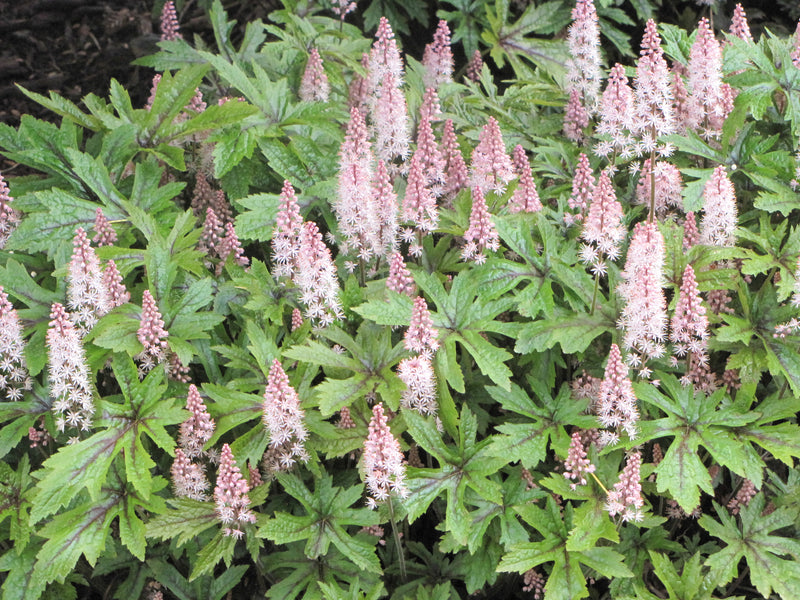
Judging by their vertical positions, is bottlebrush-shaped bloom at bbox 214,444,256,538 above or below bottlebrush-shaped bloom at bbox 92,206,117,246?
Result: below

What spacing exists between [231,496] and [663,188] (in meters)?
2.43

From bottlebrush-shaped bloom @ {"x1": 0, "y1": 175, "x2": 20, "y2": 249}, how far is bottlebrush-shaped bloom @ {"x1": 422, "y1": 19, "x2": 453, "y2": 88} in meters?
2.28

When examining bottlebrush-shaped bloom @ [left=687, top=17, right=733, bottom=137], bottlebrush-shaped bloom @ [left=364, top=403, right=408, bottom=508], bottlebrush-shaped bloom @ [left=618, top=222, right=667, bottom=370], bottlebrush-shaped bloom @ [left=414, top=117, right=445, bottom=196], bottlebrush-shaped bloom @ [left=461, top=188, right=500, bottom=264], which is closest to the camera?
bottlebrush-shaped bloom @ [left=364, top=403, right=408, bottom=508]

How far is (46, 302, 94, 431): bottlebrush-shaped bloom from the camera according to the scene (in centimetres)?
319

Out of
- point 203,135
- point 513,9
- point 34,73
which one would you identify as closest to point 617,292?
point 203,135

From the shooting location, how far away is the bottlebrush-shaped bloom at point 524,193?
12.2 ft

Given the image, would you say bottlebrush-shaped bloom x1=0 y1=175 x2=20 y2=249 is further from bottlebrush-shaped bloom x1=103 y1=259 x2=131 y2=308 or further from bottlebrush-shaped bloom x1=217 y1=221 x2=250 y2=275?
bottlebrush-shaped bloom x1=217 y1=221 x2=250 y2=275

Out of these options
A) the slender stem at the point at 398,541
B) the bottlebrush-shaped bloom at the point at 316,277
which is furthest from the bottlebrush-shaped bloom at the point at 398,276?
the slender stem at the point at 398,541

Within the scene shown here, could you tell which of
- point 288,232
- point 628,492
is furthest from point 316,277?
point 628,492

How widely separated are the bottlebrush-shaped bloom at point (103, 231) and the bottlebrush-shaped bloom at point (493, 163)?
1.65m

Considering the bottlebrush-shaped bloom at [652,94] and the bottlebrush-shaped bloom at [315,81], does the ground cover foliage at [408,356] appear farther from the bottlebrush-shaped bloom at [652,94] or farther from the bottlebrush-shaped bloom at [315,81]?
the bottlebrush-shaped bloom at [315,81]

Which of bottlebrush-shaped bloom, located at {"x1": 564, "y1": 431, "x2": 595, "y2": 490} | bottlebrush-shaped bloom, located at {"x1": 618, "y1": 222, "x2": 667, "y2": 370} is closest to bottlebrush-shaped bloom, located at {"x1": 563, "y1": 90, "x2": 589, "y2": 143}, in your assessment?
bottlebrush-shaped bloom, located at {"x1": 618, "y1": 222, "x2": 667, "y2": 370}

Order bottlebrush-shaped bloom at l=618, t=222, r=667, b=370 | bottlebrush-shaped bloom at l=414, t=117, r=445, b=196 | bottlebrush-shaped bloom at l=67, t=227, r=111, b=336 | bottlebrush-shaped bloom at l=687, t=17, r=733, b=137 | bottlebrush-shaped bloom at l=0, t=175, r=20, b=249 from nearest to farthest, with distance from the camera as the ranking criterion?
bottlebrush-shaped bloom at l=618, t=222, r=667, b=370
bottlebrush-shaped bloom at l=67, t=227, r=111, b=336
bottlebrush-shaped bloom at l=414, t=117, r=445, b=196
bottlebrush-shaped bloom at l=687, t=17, r=733, b=137
bottlebrush-shaped bloom at l=0, t=175, r=20, b=249

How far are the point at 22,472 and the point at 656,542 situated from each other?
255 cm
